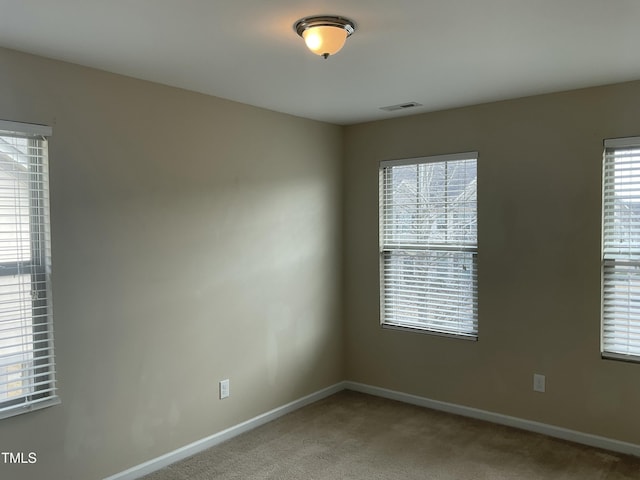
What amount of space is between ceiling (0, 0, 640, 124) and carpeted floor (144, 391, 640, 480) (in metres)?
2.38

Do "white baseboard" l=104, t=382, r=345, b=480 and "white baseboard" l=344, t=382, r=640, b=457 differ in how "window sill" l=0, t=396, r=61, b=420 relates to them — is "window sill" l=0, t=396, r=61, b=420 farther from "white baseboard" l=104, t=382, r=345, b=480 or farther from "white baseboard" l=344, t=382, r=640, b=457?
"white baseboard" l=344, t=382, r=640, b=457

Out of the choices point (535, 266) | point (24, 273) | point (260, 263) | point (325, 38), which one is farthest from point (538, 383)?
point (24, 273)

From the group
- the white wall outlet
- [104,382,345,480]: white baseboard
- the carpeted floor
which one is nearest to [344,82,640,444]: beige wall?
the carpeted floor

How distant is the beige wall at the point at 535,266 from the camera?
132 inches

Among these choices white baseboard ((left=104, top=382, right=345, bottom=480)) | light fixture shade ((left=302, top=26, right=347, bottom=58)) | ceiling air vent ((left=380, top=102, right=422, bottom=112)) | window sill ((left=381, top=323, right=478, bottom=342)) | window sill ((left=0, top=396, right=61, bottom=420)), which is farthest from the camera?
window sill ((left=381, top=323, right=478, bottom=342))

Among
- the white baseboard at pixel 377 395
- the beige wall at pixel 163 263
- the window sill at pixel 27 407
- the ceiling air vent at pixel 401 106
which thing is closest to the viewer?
the window sill at pixel 27 407

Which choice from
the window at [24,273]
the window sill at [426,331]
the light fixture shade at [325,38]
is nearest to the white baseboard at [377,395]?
the window sill at [426,331]

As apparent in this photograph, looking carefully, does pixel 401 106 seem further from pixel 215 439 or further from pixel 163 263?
pixel 215 439

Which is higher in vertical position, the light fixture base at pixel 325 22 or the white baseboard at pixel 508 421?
the light fixture base at pixel 325 22

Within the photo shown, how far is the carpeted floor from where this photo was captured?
306 centimetres

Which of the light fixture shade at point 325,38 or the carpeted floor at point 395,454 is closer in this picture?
the light fixture shade at point 325,38

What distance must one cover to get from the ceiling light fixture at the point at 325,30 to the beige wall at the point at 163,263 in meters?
1.33

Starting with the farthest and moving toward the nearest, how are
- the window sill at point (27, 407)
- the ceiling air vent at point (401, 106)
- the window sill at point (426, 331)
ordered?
the window sill at point (426, 331), the ceiling air vent at point (401, 106), the window sill at point (27, 407)

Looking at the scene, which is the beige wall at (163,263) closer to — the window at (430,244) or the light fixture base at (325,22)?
the window at (430,244)
